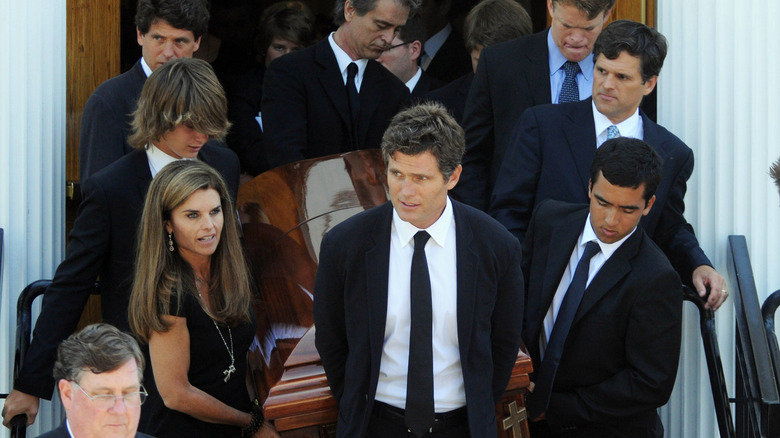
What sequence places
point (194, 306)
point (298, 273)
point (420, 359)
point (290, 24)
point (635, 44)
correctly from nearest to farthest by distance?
point (420, 359), point (194, 306), point (298, 273), point (635, 44), point (290, 24)

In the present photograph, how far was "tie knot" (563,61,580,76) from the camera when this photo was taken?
179 inches

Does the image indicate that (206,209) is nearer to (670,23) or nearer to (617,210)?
(617,210)

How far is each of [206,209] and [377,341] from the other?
0.67 m

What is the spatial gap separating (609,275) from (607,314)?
12 centimetres

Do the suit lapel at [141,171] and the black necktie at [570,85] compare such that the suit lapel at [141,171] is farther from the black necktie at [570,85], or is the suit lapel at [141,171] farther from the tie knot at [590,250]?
the black necktie at [570,85]

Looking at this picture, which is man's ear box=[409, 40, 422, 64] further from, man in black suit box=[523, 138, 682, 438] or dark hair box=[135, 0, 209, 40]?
man in black suit box=[523, 138, 682, 438]

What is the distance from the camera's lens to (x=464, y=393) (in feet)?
11.3

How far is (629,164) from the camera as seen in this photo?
378 cm

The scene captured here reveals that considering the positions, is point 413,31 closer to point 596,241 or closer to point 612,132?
point 612,132

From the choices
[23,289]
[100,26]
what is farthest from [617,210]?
[100,26]

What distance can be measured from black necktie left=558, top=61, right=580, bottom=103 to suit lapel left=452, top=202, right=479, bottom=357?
1.31 meters

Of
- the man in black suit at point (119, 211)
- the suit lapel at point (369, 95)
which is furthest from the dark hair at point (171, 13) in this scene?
the suit lapel at point (369, 95)

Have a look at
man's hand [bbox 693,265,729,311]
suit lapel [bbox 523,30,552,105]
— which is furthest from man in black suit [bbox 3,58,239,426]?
Answer: man's hand [bbox 693,265,729,311]

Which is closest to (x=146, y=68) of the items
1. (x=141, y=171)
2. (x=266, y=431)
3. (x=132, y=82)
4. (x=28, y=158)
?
(x=132, y=82)
